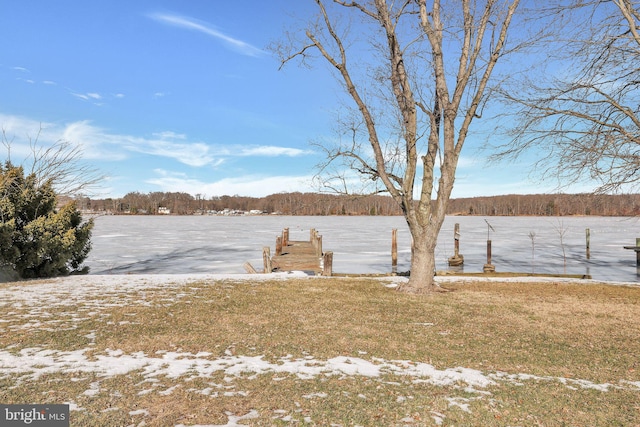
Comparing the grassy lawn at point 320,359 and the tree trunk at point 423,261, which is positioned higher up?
the tree trunk at point 423,261

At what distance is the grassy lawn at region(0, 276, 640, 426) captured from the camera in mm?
3961

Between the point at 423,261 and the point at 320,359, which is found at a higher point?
the point at 423,261

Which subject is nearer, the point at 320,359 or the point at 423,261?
the point at 320,359

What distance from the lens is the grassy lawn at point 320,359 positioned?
13.0 ft

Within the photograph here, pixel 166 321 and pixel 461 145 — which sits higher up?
pixel 461 145

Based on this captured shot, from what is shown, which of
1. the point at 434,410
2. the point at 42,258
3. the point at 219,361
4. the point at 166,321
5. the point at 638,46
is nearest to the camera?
the point at 434,410

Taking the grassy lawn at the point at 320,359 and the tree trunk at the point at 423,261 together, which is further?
the tree trunk at the point at 423,261

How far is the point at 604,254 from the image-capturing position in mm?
26672

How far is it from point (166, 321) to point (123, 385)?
2.98 metres

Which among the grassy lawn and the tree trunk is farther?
the tree trunk

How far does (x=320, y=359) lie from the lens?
551 centimetres

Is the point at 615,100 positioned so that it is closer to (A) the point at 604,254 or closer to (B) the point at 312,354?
(B) the point at 312,354

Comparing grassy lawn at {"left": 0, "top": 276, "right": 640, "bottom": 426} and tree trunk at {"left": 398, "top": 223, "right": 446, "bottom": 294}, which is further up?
tree trunk at {"left": 398, "top": 223, "right": 446, "bottom": 294}

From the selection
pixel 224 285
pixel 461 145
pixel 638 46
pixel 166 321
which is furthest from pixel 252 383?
pixel 638 46
